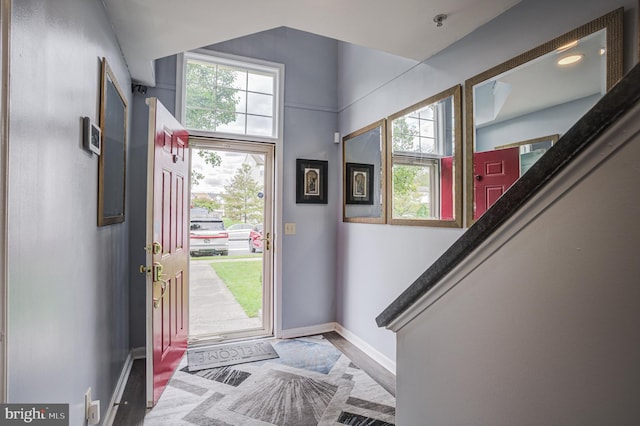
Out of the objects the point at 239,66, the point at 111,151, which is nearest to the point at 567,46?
the point at 111,151

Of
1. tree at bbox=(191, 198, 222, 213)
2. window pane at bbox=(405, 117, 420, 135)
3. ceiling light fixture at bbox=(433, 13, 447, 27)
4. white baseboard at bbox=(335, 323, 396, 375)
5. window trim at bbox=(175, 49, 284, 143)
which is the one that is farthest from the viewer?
tree at bbox=(191, 198, 222, 213)

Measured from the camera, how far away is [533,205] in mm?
552

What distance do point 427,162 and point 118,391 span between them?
108 inches

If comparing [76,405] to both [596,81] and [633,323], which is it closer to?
[633,323]

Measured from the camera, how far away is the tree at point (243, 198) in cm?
341

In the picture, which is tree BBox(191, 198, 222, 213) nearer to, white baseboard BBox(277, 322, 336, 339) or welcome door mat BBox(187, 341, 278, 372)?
welcome door mat BBox(187, 341, 278, 372)

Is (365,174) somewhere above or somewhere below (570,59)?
below

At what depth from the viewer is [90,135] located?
5.04 feet

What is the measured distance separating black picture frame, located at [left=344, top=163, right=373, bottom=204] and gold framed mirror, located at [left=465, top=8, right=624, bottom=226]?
117 cm

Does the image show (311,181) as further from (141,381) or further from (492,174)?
(141,381)

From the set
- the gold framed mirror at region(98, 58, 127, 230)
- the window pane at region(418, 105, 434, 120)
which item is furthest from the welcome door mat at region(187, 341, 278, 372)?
the window pane at region(418, 105, 434, 120)

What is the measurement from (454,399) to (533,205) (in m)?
0.48

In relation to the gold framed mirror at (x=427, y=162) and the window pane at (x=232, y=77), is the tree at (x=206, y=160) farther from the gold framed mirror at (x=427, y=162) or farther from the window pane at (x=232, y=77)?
the gold framed mirror at (x=427, y=162)

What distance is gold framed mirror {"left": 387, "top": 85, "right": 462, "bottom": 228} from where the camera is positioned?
2174 mm
